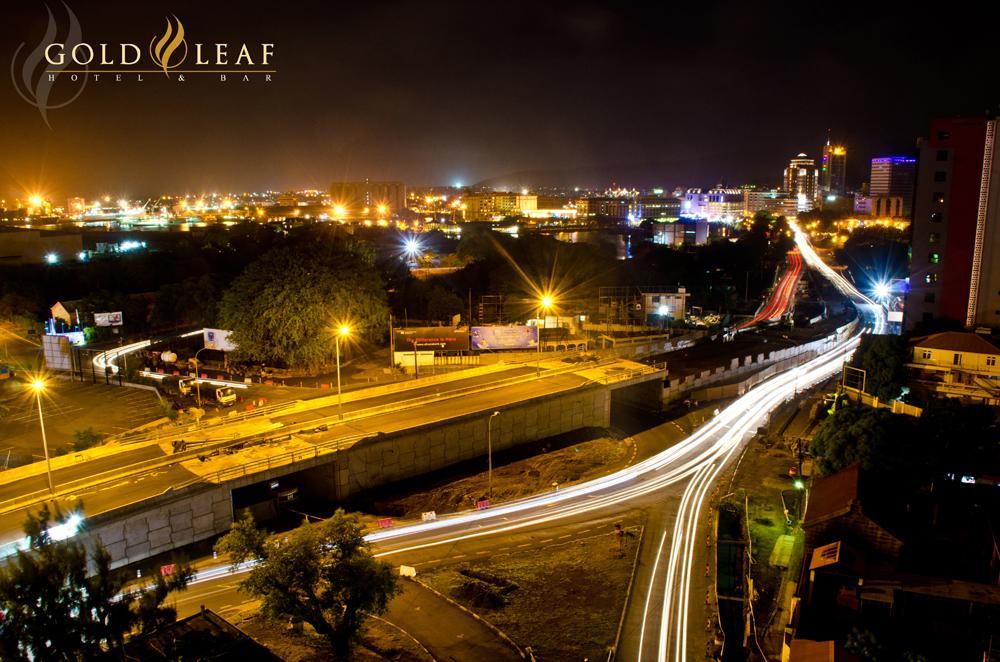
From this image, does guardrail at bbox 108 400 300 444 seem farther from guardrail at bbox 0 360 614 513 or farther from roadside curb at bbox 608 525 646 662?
roadside curb at bbox 608 525 646 662

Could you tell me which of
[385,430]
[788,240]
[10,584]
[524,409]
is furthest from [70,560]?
[788,240]

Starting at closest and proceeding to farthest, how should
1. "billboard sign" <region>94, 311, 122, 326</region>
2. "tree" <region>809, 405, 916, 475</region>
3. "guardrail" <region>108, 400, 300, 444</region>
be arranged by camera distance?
"tree" <region>809, 405, 916, 475</region>
"guardrail" <region>108, 400, 300, 444</region>
"billboard sign" <region>94, 311, 122, 326</region>

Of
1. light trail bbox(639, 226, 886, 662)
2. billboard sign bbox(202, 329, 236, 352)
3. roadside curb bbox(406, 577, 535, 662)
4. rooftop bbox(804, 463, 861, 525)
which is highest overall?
billboard sign bbox(202, 329, 236, 352)

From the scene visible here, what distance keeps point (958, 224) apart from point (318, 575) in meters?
34.9

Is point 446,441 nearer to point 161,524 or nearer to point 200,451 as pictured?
point 200,451

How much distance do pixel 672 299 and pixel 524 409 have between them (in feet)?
87.4

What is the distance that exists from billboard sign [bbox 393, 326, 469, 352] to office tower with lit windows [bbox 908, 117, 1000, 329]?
79.3 feet

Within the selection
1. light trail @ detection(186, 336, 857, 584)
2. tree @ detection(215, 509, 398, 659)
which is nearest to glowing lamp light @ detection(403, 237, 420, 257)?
light trail @ detection(186, 336, 857, 584)

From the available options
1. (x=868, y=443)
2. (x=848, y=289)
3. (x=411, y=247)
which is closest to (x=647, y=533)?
(x=868, y=443)

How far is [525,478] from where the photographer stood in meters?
23.8

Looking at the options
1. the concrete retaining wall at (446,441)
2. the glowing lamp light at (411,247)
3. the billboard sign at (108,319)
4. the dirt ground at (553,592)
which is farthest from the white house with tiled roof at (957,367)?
the glowing lamp light at (411,247)

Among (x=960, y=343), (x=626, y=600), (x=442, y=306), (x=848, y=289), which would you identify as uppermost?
(x=960, y=343)

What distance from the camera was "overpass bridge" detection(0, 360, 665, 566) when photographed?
1723 cm

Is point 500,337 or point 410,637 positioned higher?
point 500,337
